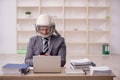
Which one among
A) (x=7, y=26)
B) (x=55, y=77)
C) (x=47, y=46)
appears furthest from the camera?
(x=7, y=26)

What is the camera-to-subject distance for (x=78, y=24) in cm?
779

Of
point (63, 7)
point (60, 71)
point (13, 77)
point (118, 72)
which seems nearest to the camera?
point (13, 77)

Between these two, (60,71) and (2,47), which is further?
(2,47)

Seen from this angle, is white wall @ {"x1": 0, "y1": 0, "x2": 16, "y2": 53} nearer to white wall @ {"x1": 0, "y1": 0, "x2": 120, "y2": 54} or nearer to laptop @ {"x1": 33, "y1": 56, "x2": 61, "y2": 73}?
white wall @ {"x1": 0, "y1": 0, "x2": 120, "y2": 54}

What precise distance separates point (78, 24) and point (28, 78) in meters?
5.64

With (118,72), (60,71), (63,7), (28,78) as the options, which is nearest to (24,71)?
(28,78)

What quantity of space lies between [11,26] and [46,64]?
5600mm

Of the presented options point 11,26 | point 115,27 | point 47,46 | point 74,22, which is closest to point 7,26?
point 11,26

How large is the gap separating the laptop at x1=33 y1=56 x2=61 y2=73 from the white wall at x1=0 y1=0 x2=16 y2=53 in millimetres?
5528

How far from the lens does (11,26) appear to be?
7727mm

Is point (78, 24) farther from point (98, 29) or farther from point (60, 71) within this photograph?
point (60, 71)

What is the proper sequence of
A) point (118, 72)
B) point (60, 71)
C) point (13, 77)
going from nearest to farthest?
point (13, 77) → point (60, 71) → point (118, 72)

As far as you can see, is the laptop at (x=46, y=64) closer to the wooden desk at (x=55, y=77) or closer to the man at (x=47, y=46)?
the wooden desk at (x=55, y=77)

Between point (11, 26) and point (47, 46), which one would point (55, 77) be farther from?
point (11, 26)
